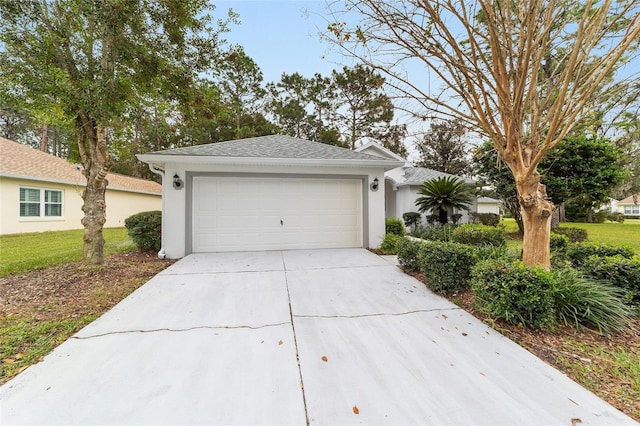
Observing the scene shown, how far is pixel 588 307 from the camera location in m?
3.18

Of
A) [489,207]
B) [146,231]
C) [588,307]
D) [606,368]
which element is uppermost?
[489,207]

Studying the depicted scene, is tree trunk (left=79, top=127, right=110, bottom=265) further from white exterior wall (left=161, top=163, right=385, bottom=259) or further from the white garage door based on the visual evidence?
the white garage door

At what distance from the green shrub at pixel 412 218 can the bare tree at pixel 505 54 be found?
821 centimetres

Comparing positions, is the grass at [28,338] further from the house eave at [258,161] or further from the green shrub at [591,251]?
the green shrub at [591,251]

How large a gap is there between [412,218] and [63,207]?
1680 centimetres

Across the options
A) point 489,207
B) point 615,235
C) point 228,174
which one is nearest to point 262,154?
point 228,174

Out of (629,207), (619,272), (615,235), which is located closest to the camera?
(619,272)

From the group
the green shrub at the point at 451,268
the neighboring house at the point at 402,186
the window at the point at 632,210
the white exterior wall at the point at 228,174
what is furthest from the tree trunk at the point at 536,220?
the window at the point at 632,210

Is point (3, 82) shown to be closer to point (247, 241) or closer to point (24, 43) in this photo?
point (24, 43)

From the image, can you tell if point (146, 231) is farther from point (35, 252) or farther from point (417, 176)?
point (417, 176)

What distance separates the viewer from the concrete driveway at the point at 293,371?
188 centimetres

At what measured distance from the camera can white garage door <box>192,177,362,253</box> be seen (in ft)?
23.7

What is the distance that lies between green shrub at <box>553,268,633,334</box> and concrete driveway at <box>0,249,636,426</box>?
1.02 metres

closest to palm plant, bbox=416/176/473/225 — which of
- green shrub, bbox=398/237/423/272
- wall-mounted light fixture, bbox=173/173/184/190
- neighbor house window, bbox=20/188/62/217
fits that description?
green shrub, bbox=398/237/423/272
